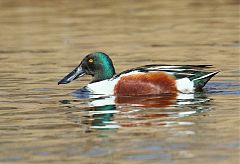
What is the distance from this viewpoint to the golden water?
7973 millimetres

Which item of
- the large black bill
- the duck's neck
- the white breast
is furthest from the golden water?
the duck's neck

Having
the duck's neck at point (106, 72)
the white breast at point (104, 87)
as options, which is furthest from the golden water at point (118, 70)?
the duck's neck at point (106, 72)

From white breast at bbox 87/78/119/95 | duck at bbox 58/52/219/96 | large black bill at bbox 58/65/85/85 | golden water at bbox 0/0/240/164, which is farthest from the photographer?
large black bill at bbox 58/65/85/85

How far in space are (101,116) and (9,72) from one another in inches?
169

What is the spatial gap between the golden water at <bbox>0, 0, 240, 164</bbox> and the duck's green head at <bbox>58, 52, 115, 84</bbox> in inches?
9.0

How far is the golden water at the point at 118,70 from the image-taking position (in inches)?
314

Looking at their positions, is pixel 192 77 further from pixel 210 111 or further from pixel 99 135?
pixel 99 135

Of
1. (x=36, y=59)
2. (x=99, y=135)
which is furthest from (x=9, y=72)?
(x=99, y=135)

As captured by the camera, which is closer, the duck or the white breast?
the duck

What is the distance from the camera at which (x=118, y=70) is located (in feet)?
46.1

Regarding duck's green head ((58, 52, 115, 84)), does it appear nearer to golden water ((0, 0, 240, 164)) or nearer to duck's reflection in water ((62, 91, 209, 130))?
golden water ((0, 0, 240, 164))

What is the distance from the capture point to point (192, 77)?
455 inches

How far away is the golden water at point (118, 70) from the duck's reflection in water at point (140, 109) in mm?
12

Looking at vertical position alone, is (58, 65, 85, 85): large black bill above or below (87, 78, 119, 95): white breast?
above
